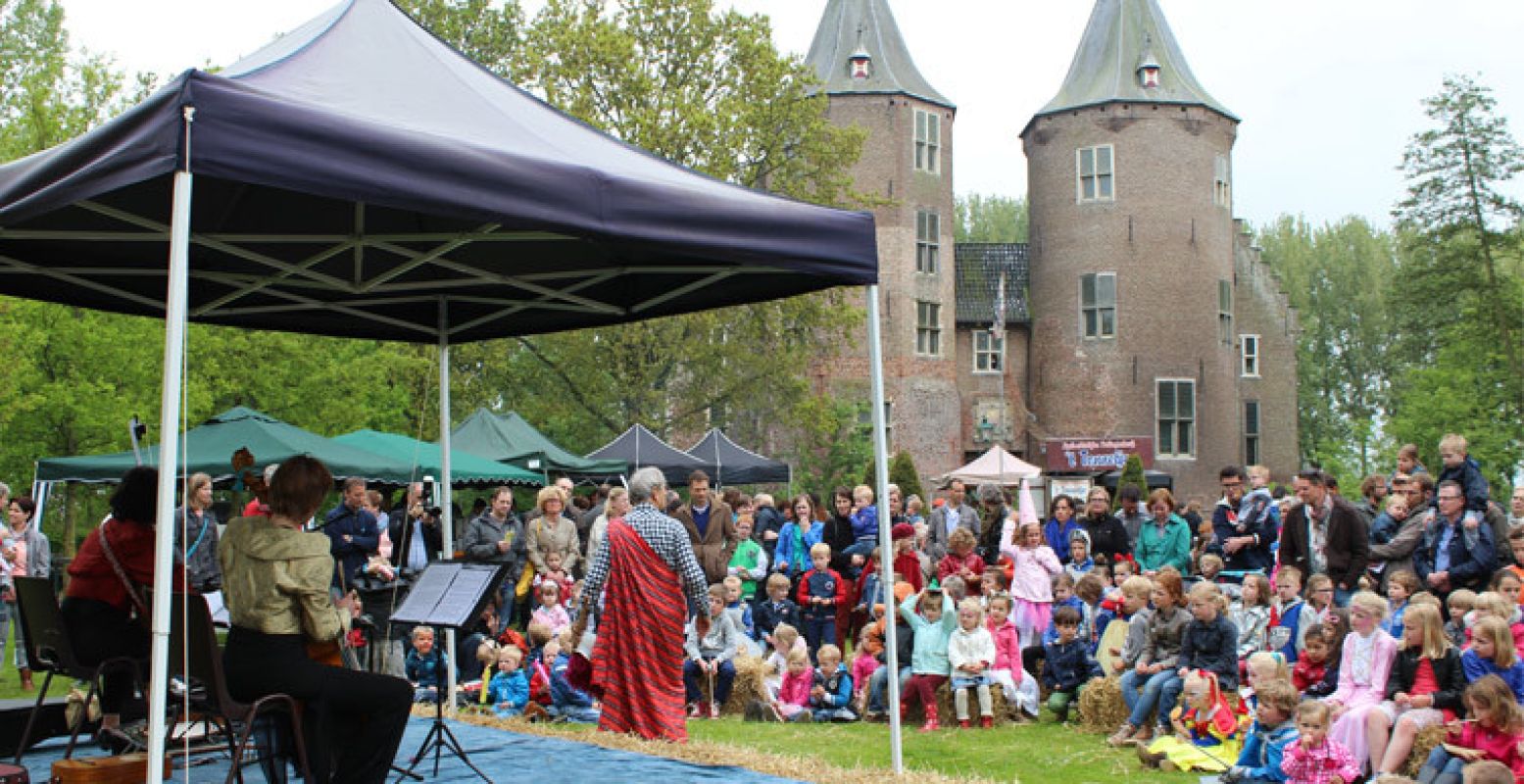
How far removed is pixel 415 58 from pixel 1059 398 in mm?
38585

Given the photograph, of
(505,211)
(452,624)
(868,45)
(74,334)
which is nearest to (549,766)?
(452,624)

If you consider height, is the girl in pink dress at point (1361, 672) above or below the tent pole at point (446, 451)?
below

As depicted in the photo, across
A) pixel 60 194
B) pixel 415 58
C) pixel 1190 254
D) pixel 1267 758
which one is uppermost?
pixel 1190 254

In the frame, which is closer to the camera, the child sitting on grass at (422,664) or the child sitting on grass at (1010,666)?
the child sitting on grass at (1010,666)

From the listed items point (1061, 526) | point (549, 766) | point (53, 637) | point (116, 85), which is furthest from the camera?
point (116, 85)

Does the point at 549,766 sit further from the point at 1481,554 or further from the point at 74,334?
the point at 74,334

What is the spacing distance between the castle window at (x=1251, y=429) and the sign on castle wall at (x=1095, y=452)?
550 centimetres

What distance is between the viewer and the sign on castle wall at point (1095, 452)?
4228 centimetres

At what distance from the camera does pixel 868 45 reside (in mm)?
42781

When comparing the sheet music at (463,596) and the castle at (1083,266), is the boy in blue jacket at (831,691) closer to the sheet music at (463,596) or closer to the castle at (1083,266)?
the sheet music at (463,596)

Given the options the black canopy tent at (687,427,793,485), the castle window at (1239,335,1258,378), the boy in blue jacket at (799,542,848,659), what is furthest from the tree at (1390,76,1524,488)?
the boy in blue jacket at (799,542,848,659)

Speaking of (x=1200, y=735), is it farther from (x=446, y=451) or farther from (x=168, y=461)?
(x=168, y=461)

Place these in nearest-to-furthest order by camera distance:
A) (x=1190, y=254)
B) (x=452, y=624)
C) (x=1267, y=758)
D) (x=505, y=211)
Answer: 1. (x=505, y=211)
2. (x=452, y=624)
3. (x=1267, y=758)
4. (x=1190, y=254)

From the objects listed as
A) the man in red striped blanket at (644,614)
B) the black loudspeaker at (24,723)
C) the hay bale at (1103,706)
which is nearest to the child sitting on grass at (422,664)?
the man in red striped blanket at (644,614)
